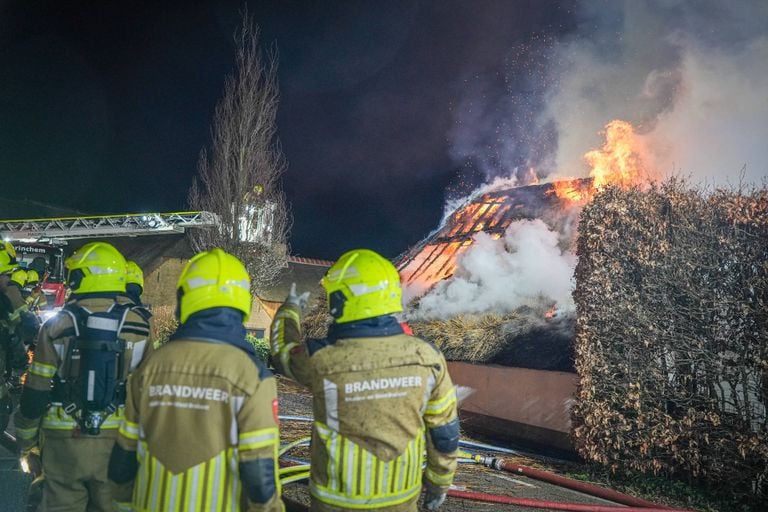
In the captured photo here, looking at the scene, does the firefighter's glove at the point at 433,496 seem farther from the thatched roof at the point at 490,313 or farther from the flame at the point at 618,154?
the flame at the point at 618,154

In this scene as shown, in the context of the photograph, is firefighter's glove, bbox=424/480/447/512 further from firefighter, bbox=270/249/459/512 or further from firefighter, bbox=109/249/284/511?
firefighter, bbox=109/249/284/511

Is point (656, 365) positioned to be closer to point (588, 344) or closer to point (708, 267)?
point (588, 344)

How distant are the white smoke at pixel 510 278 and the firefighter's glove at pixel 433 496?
6.06 meters

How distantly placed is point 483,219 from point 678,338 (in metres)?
7.81

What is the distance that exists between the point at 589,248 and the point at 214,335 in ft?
16.2

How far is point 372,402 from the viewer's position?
262cm

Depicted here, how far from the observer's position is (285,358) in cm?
292

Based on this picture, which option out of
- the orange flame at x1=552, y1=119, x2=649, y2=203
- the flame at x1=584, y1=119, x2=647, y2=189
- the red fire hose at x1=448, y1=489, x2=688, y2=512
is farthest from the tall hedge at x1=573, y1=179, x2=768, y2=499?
the flame at x1=584, y1=119, x2=647, y2=189

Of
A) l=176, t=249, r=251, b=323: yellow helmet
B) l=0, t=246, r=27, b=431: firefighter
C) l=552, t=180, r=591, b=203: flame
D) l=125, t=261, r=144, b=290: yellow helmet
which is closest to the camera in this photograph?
l=176, t=249, r=251, b=323: yellow helmet

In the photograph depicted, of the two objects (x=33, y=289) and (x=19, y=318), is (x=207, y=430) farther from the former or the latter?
(x=33, y=289)

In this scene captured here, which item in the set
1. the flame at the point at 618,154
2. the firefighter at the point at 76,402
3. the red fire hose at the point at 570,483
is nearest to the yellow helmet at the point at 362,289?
the firefighter at the point at 76,402

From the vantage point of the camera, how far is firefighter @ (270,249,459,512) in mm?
2615

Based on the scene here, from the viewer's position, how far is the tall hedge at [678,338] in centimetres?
517

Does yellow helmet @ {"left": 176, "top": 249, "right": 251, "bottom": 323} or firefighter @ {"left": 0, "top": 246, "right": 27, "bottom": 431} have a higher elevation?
yellow helmet @ {"left": 176, "top": 249, "right": 251, "bottom": 323}
